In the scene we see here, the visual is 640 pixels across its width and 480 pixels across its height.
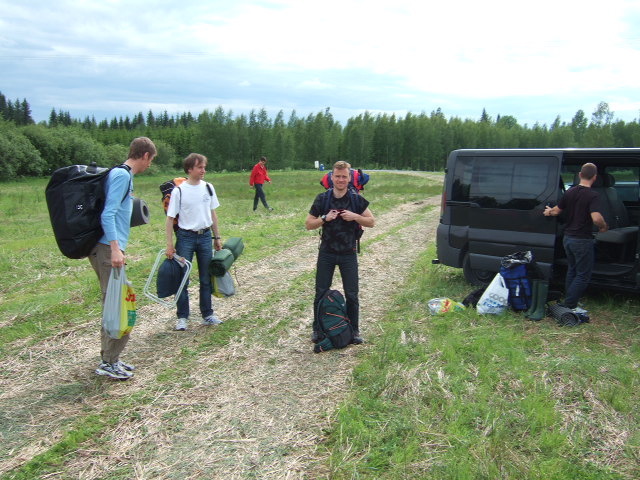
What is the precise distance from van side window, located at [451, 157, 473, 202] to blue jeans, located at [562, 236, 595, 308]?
168 centimetres

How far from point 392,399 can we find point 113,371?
256 centimetres

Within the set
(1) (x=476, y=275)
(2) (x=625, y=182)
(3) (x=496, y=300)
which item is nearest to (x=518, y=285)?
(3) (x=496, y=300)

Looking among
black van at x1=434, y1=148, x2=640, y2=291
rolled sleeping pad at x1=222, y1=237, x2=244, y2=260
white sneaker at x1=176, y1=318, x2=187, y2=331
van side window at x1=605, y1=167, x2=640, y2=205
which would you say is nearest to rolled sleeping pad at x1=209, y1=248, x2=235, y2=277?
rolled sleeping pad at x1=222, y1=237, x2=244, y2=260

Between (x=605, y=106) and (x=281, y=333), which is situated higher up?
(x=605, y=106)

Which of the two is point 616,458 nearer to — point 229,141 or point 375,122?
point 229,141

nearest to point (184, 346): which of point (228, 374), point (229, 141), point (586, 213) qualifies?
point (228, 374)

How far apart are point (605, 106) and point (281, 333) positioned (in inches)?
4071

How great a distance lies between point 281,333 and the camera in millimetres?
5750

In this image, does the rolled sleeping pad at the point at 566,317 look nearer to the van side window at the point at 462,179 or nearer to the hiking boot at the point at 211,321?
the van side window at the point at 462,179

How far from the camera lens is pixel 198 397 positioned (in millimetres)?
4191

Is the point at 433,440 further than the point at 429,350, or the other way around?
the point at 429,350

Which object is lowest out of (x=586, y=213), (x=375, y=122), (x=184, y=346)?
(x=184, y=346)

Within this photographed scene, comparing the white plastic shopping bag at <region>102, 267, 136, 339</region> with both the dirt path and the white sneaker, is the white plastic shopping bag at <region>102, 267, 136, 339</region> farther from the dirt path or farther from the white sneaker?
the white sneaker

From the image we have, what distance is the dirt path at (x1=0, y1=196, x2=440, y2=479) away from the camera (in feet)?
11.0
